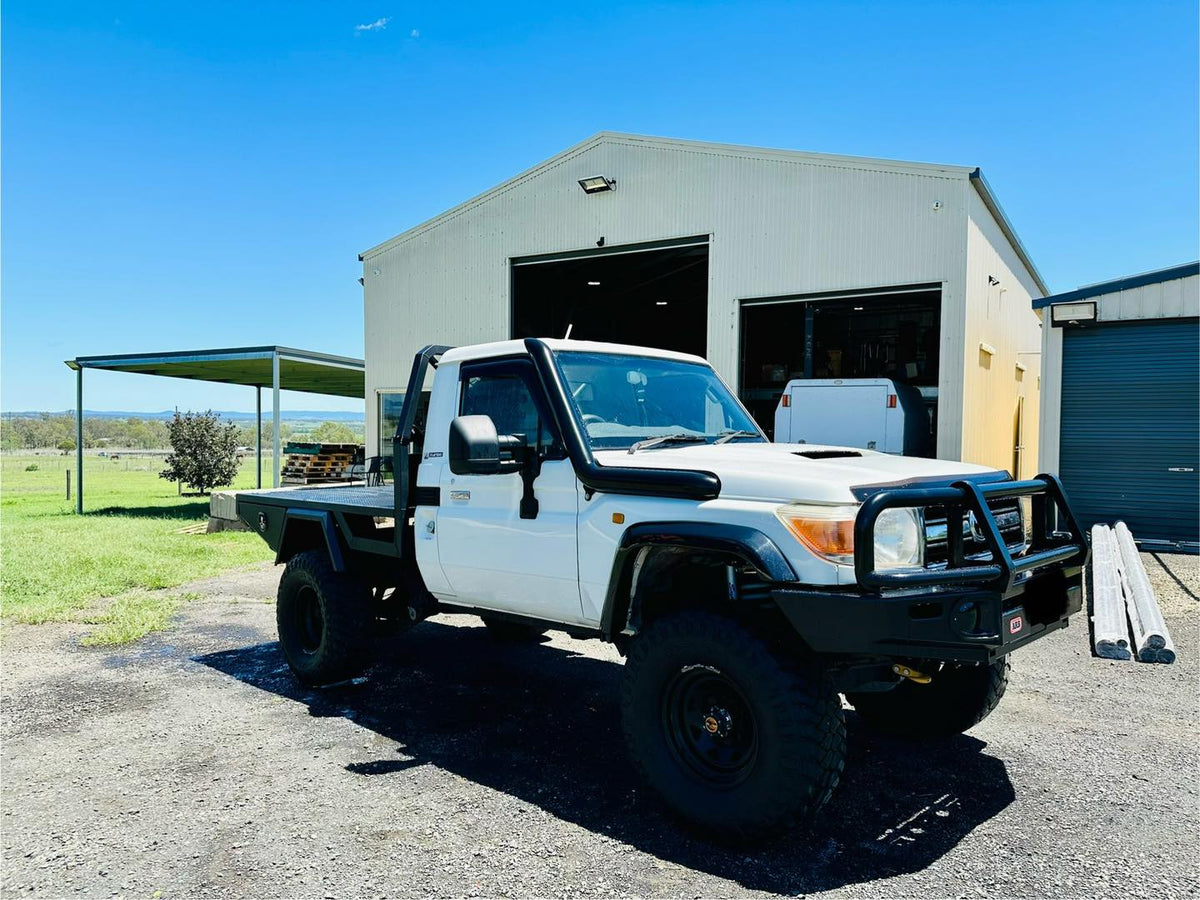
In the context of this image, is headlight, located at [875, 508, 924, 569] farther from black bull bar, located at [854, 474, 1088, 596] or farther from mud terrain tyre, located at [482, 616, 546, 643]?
mud terrain tyre, located at [482, 616, 546, 643]

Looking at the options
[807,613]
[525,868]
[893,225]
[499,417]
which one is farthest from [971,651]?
[893,225]

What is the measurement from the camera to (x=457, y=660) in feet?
20.6

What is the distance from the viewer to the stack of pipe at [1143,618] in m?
3.88

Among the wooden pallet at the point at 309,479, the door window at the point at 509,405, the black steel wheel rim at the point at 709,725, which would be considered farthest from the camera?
the wooden pallet at the point at 309,479

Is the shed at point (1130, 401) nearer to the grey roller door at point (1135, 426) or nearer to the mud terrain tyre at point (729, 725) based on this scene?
the grey roller door at point (1135, 426)

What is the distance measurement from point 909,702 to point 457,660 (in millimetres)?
3352

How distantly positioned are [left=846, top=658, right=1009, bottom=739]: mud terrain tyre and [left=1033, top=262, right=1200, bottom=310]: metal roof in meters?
9.85

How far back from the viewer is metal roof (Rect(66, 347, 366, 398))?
1691 centimetres

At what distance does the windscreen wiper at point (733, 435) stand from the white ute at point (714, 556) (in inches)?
1.0

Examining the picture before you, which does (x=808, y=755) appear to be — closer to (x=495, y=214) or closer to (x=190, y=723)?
(x=190, y=723)

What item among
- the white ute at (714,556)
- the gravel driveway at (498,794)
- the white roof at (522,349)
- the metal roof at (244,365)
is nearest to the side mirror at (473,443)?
the white ute at (714,556)

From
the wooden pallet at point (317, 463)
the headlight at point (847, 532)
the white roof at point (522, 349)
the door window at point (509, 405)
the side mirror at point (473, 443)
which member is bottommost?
the wooden pallet at point (317, 463)

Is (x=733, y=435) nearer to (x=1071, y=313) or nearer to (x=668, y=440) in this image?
(x=668, y=440)

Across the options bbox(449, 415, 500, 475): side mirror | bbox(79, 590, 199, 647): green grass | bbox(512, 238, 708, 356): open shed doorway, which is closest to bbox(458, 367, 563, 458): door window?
bbox(449, 415, 500, 475): side mirror
